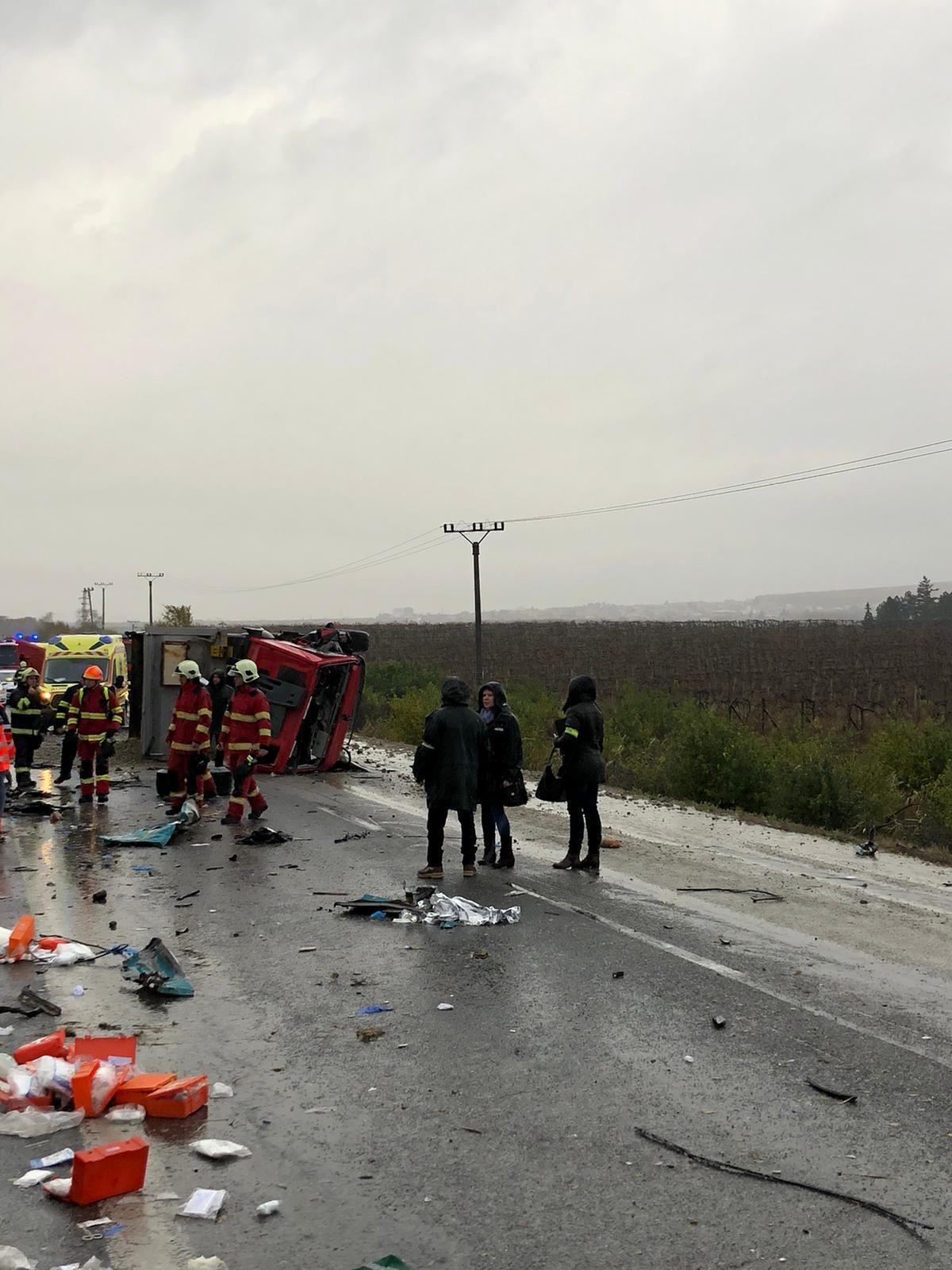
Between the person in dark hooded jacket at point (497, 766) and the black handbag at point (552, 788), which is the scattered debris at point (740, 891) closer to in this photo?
the black handbag at point (552, 788)

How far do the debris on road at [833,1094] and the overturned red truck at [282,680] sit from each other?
41.7ft

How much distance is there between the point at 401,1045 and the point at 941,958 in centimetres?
391

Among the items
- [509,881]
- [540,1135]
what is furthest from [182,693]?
[540,1135]

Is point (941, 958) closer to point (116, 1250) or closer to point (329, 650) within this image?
point (116, 1250)

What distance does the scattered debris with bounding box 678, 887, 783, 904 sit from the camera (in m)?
9.80

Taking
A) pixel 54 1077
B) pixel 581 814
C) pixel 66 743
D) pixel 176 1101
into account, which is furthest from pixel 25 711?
pixel 176 1101

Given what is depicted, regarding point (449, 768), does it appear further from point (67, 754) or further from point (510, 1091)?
point (67, 754)

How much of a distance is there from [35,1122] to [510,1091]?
2020 mm

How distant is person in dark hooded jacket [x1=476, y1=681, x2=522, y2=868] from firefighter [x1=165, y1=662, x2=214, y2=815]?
446 centimetres

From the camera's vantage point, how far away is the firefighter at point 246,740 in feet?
43.3

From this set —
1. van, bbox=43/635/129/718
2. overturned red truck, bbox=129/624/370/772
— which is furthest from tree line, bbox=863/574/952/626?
overturned red truck, bbox=129/624/370/772

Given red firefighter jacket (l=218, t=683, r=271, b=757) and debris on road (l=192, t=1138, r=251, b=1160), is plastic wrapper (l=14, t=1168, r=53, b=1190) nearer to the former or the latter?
debris on road (l=192, t=1138, r=251, b=1160)

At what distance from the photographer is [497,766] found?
10.8m

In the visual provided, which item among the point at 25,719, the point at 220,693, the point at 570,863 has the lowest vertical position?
the point at 570,863
